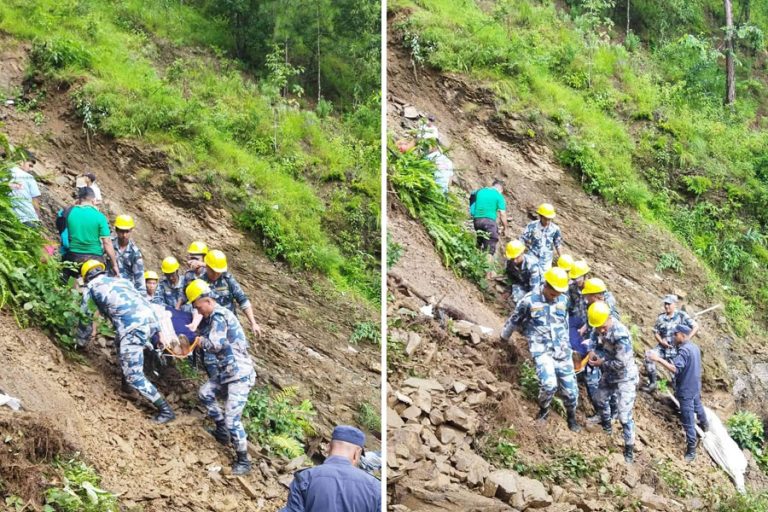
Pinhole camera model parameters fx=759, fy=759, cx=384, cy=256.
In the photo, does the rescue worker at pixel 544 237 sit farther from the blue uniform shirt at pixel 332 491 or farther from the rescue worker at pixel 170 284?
the rescue worker at pixel 170 284

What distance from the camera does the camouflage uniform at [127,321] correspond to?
4.13m

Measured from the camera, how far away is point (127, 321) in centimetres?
446

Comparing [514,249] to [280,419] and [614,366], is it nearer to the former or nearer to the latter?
[614,366]

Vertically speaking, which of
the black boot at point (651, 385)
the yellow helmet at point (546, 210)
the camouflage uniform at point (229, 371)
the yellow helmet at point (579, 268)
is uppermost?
the yellow helmet at point (546, 210)

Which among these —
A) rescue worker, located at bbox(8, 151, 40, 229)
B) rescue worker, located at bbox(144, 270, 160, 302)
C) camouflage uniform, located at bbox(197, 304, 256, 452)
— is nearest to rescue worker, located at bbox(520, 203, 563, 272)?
camouflage uniform, located at bbox(197, 304, 256, 452)

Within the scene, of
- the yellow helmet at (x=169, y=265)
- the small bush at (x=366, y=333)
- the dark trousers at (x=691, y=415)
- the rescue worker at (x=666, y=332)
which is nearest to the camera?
the dark trousers at (x=691, y=415)

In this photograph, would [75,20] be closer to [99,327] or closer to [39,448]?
[99,327]

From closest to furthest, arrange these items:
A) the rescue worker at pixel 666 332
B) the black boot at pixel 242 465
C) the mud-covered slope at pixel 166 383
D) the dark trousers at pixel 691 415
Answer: the mud-covered slope at pixel 166 383 < the black boot at pixel 242 465 < the dark trousers at pixel 691 415 < the rescue worker at pixel 666 332

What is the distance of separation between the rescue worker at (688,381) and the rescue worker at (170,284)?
10.2 feet

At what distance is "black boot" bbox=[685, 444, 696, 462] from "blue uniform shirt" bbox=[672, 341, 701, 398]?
280 mm

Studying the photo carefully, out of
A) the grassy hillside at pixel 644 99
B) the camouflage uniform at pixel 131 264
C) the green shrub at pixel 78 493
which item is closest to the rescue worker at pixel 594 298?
the grassy hillside at pixel 644 99

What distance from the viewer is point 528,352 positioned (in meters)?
4.11

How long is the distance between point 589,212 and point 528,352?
93 cm

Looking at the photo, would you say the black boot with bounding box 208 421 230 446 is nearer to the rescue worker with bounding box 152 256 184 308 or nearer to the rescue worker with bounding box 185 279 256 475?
the rescue worker with bounding box 185 279 256 475
